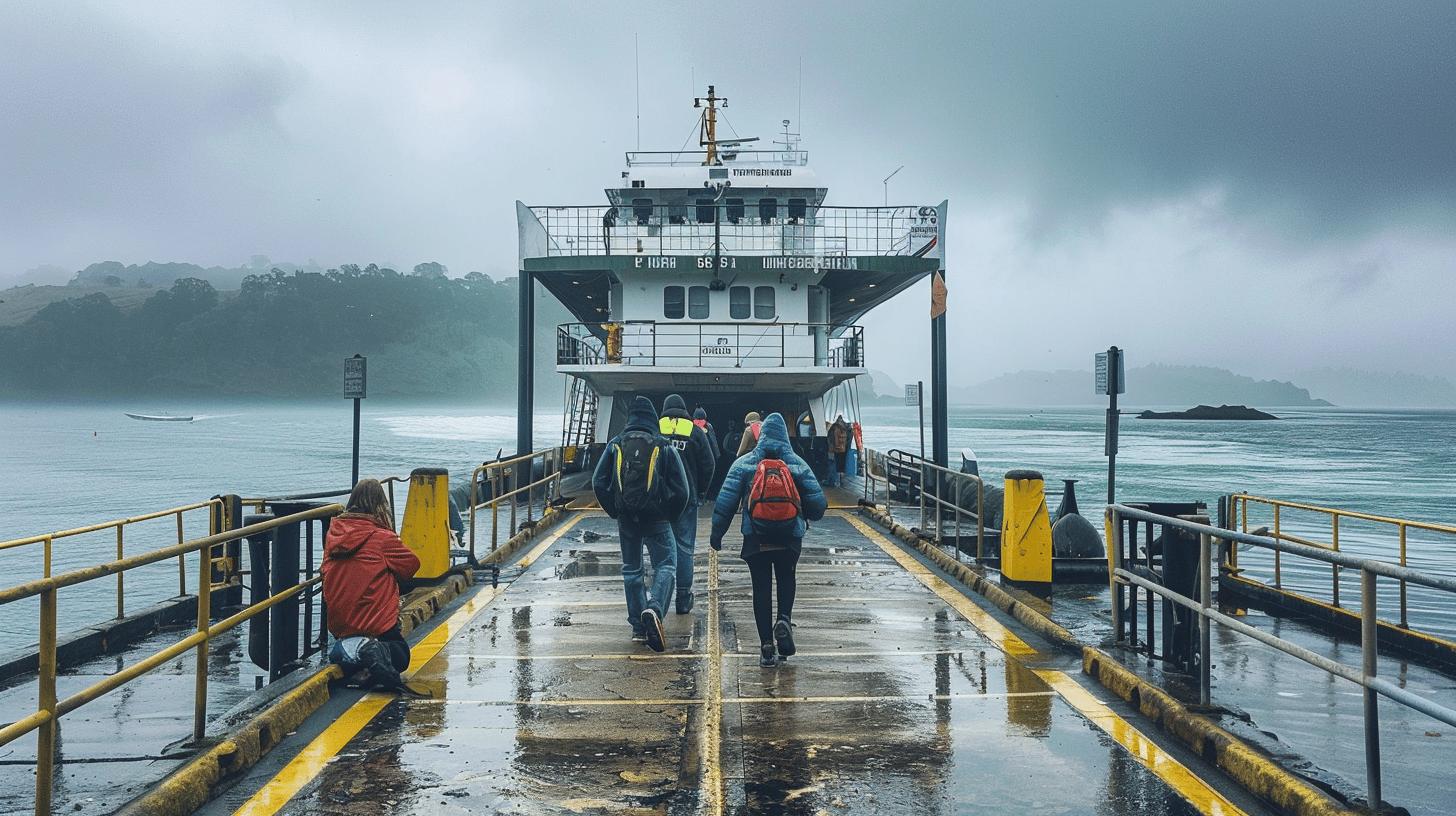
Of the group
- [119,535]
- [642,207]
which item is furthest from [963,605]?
[642,207]

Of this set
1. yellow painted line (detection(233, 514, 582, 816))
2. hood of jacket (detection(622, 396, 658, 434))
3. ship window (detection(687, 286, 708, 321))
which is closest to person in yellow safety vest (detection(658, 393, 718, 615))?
hood of jacket (detection(622, 396, 658, 434))

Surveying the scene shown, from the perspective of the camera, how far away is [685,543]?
336 inches

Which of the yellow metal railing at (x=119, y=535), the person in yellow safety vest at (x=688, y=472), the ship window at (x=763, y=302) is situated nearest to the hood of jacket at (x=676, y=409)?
the person in yellow safety vest at (x=688, y=472)

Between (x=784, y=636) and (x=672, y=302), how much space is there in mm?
16379

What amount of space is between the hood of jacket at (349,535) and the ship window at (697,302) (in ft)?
55.1

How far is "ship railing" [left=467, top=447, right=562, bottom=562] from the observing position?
11823 millimetres

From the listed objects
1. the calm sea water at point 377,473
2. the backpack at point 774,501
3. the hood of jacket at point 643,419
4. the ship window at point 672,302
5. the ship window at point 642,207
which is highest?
the ship window at point 642,207

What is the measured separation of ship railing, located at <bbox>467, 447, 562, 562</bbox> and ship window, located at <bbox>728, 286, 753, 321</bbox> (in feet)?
16.5

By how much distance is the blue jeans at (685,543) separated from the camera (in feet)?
27.5

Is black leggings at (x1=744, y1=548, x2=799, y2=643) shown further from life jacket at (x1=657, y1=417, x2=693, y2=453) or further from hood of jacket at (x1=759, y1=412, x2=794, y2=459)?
life jacket at (x1=657, y1=417, x2=693, y2=453)

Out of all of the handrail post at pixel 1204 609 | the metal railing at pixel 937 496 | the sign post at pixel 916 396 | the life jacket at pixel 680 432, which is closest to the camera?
the handrail post at pixel 1204 609

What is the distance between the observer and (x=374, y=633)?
20.4ft

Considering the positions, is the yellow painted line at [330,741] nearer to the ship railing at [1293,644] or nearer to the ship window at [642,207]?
the ship railing at [1293,644]

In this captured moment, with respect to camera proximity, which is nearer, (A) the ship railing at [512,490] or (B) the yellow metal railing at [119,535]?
(B) the yellow metal railing at [119,535]
